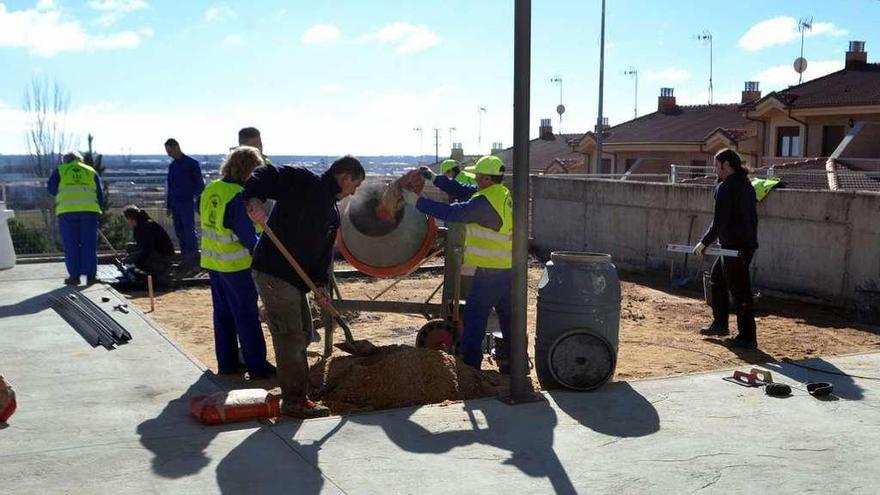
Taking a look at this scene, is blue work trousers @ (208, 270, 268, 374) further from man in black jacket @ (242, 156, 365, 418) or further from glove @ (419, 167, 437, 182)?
glove @ (419, 167, 437, 182)

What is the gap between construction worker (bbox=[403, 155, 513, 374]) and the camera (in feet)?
21.6

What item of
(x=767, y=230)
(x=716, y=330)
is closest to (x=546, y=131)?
(x=767, y=230)

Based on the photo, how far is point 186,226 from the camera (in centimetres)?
1257

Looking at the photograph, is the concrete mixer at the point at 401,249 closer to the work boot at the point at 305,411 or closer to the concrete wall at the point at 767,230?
the work boot at the point at 305,411

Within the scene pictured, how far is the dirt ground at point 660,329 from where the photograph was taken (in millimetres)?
8008

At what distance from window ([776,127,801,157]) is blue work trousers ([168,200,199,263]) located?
72.4ft

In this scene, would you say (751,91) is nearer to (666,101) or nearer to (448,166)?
(666,101)

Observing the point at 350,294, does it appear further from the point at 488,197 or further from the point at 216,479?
the point at 216,479

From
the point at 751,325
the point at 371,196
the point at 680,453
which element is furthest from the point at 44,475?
the point at 751,325

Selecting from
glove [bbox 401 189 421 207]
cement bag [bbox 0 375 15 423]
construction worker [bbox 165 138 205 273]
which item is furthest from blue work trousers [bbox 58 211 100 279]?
cement bag [bbox 0 375 15 423]

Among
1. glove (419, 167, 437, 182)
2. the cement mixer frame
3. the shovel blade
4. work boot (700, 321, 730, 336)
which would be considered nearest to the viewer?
the shovel blade

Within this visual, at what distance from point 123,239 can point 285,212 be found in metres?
16.6

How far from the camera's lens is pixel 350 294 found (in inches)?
476

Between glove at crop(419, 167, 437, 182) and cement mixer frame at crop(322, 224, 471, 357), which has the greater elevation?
glove at crop(419, 167, 437, 182)
